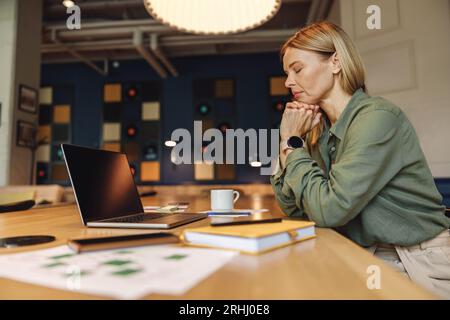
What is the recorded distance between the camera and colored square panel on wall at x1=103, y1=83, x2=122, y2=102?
6.08m

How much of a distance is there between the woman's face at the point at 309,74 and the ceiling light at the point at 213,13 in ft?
2.43

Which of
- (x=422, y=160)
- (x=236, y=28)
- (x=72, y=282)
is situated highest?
(x=236, y=28)

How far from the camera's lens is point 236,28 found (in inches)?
74.3

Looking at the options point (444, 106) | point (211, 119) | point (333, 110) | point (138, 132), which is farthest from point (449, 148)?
point (138, 132)

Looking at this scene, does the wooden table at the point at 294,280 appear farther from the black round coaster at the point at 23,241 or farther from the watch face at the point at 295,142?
the watch face at the point at 295,142

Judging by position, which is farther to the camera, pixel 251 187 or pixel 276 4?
pixel 251 187

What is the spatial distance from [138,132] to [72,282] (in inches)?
226

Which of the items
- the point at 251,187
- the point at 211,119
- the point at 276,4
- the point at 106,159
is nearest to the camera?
the point at 106,159

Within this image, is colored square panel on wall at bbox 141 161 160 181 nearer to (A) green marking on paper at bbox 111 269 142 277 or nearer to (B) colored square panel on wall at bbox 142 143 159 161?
(B) colored square panel on wall at bbox 142 143 159 161

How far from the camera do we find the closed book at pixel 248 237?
550 millimetres

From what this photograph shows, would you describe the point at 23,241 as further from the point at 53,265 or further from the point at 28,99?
the point at 28,99

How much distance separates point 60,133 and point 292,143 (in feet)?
19.2

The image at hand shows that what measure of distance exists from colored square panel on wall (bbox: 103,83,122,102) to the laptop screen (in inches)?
205
